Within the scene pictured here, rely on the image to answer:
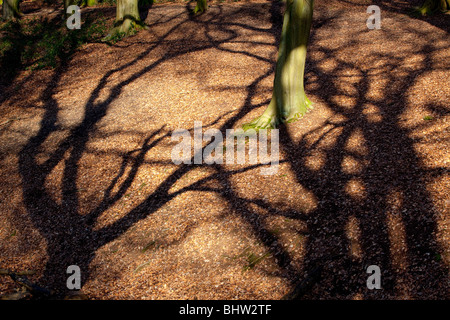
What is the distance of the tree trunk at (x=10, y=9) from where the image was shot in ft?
57.3

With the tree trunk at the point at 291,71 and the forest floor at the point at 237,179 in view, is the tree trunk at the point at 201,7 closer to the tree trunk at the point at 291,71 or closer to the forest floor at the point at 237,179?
the forest floor at the point at 237,179

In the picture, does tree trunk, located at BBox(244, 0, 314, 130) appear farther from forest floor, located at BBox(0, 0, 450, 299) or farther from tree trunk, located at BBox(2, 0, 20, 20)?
tree trunk, located at BBox(2, 0, 20, 20)

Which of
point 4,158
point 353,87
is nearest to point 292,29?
point 353,87

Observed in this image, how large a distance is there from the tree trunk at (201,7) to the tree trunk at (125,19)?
2427mm

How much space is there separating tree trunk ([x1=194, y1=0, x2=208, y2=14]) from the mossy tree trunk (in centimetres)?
765

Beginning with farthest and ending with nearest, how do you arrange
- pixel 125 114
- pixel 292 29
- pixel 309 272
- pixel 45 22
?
1. pixel 45 22
2. pixel 125 114
3. pixel 292 29
4. pixel 309 272

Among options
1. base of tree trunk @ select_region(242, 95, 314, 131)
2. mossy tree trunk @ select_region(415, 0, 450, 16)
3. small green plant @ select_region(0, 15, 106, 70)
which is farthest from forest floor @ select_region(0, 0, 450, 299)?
small green plant @ select_region(0, 15, 106, 70)

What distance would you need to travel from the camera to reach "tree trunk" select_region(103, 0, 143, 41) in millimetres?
13523

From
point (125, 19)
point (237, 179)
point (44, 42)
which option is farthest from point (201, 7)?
point (237, 179)

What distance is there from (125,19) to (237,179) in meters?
10.2

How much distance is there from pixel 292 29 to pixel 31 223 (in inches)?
221

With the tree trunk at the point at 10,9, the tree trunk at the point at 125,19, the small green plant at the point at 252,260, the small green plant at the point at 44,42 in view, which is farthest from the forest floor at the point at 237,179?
the tree trunk at the point at 10,9

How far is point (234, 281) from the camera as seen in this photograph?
4.28 meters
